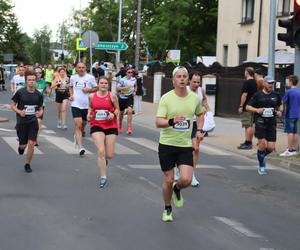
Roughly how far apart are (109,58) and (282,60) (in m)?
55.2

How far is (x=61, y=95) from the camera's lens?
17219 mm

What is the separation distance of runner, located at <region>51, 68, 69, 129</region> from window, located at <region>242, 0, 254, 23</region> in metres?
19.0

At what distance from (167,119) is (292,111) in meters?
6.85

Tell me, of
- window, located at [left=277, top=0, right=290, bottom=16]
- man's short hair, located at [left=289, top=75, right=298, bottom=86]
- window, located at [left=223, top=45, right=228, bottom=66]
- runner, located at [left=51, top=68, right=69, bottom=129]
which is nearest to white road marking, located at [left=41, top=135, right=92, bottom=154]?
runner, located at [left=51, top=68, right=69, bottom=129]

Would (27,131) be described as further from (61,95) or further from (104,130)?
(61,95)

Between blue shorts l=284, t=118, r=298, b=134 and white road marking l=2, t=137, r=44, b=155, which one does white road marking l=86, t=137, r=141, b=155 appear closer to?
white road marking l=2, t=137, r=44, b=155

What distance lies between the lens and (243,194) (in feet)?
28.5

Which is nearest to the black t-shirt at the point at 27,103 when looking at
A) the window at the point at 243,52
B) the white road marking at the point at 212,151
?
the white road marking at the point at 212,151

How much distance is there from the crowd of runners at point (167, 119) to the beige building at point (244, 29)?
66.5ft

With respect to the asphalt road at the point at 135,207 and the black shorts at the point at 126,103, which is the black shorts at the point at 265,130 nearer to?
the asphalt road at the point at 135,207

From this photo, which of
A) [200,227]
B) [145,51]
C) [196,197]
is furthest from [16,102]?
[145,51]

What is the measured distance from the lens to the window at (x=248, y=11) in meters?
34.7

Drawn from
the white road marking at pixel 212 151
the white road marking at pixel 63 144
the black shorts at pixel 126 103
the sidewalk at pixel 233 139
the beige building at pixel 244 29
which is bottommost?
the white road marking at pixel 212 151

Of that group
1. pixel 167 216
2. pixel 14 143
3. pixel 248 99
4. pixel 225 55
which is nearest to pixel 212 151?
pixel 248 99
